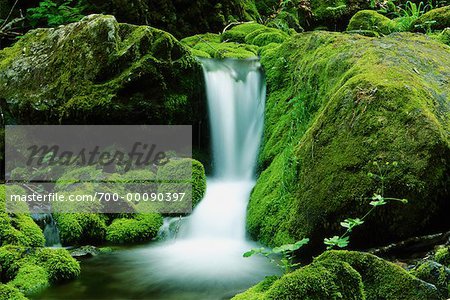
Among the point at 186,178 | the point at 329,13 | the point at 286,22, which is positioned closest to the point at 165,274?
the point at 186,178

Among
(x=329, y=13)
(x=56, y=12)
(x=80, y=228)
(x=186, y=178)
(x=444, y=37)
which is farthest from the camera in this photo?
(x=329, y=13)

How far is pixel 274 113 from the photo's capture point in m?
6.83

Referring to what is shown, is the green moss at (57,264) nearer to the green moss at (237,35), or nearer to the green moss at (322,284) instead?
the green moss at (322,284)

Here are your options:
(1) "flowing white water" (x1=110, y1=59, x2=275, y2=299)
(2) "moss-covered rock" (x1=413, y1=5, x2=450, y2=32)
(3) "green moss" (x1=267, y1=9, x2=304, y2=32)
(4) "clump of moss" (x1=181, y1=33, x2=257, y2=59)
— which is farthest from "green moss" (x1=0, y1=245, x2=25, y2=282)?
(3) "green moss" (x1=267, y1=9, x2=304, y2=32)

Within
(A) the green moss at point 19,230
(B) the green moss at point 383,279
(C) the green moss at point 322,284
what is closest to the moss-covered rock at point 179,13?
(A) the green moss at point 19,230

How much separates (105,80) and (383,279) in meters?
5.15

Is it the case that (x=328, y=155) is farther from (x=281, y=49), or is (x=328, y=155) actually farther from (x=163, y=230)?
(x=281, y=49)

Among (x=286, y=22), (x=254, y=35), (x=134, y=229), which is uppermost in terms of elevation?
(x=286, y=22)

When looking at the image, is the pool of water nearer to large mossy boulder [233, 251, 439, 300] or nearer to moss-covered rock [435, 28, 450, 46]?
large mossy boulder [233, 251, 439, 300]

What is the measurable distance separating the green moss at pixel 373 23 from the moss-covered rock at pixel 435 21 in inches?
24.8

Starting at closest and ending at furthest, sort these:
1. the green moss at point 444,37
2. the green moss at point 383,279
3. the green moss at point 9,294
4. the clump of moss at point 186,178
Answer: the green moss at point 383,279
the green moss at point 9,294
the clump of moss at point 186,178
the green moss at point 444,37

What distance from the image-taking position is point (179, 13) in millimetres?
11219

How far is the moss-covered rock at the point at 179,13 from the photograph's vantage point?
34.4ft

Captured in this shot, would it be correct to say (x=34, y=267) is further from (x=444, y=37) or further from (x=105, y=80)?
(x=444, y=37)
